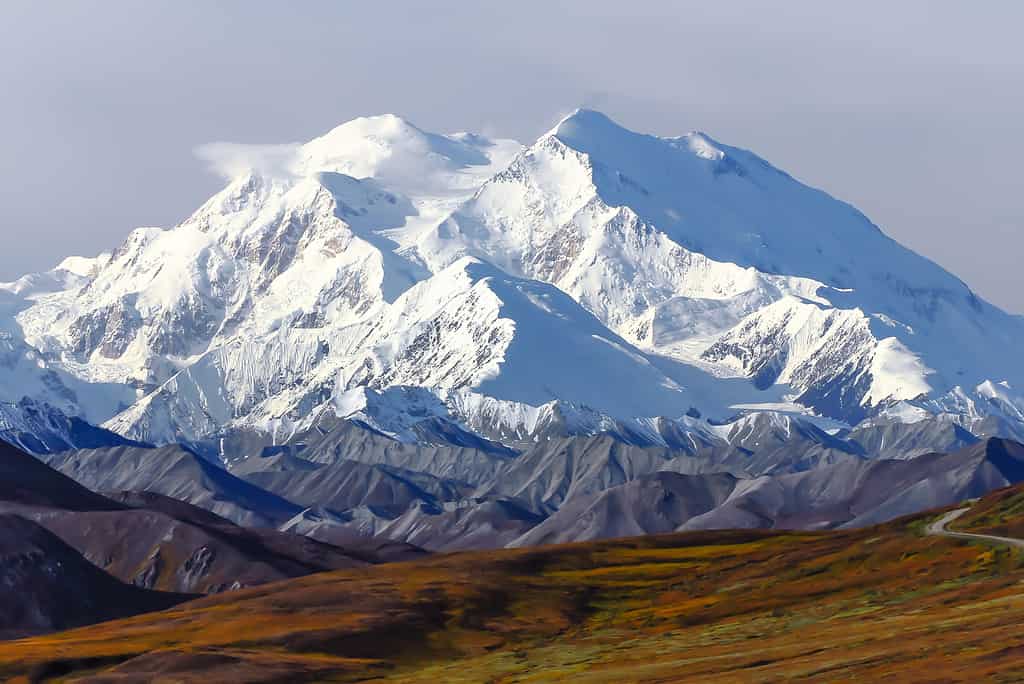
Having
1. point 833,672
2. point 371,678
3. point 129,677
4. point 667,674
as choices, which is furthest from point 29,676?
point 833,672

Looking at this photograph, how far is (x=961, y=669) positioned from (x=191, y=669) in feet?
268

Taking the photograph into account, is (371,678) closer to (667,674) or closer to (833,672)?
(667,674)

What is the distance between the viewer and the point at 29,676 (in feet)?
593

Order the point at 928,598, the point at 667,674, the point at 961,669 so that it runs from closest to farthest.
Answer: the point at 961,669
the point at 667,674
the point at 928,598

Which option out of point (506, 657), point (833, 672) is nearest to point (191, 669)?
point (506, 657)

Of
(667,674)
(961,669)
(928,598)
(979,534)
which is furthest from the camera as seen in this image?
(979,534)

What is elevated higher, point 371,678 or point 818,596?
point 818,596

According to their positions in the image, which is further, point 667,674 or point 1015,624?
point 667,674

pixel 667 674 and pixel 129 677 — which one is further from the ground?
pixel 667 674

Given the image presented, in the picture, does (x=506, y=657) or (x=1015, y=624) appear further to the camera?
(x=506, y=657)

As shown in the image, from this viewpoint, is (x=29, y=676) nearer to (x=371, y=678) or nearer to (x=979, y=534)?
(x=371, y=678)

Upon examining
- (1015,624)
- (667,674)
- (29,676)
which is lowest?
(29,676)

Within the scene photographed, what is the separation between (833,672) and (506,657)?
210 feet

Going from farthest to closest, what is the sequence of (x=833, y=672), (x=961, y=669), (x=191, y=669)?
(x=191, y=669) < (x=833, y=672) < (x=961, y=669)
